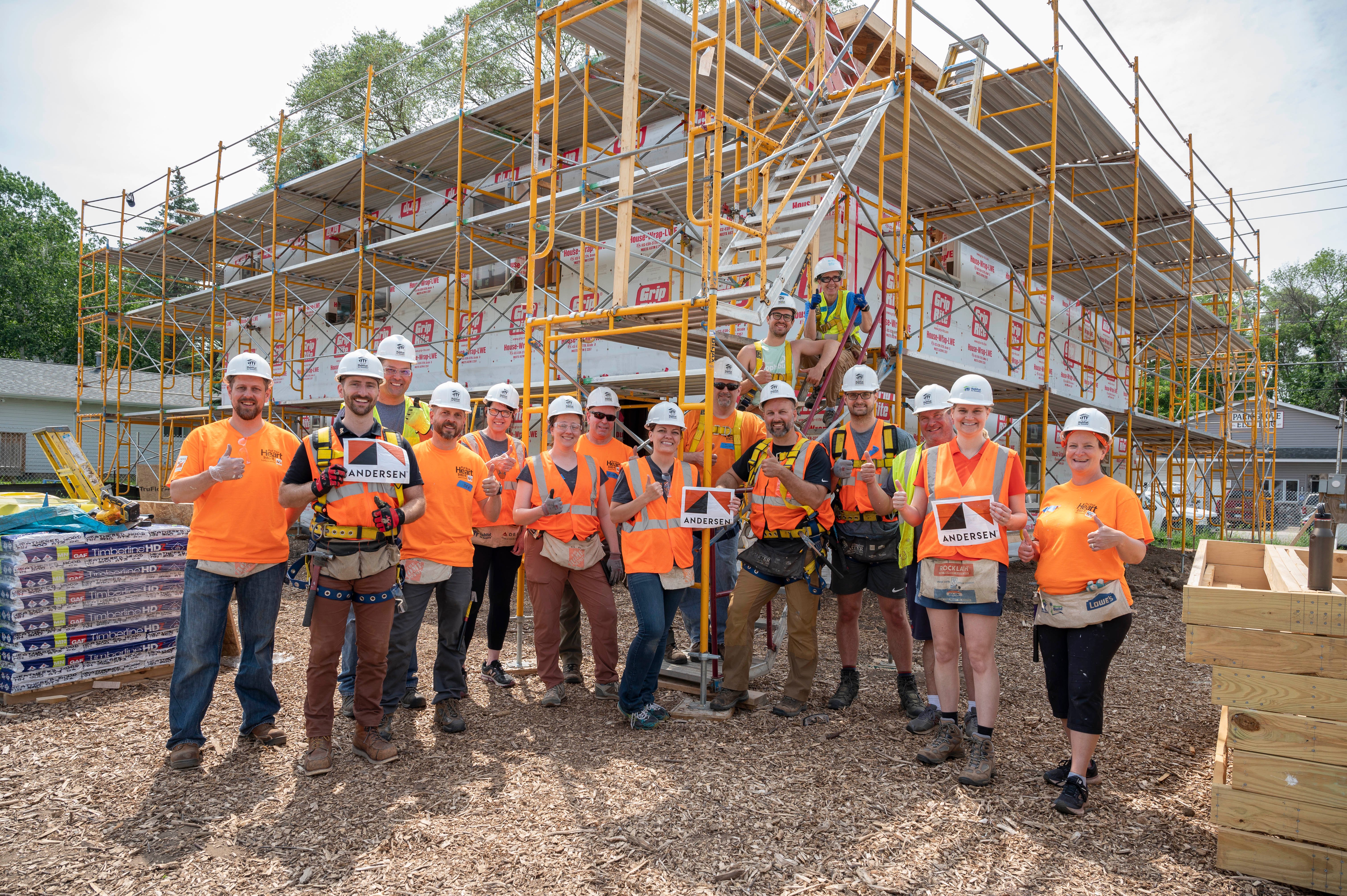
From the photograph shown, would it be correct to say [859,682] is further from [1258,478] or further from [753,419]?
[1258,478]

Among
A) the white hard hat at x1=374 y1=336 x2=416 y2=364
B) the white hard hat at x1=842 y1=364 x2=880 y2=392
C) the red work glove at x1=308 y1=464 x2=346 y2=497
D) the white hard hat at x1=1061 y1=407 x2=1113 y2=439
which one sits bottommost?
the red work glove at x1=308 y1=464 x2=346 y2=497

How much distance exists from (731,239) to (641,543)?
3.48 meters

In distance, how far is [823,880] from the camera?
10.1 ft

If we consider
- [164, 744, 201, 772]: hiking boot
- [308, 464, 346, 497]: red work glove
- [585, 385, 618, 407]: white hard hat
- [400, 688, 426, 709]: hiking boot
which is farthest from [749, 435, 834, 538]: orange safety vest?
[164, 744, 201, 772]: hiking boot

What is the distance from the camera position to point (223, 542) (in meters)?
4.17

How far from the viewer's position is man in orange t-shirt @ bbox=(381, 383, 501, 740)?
4496 millimetres

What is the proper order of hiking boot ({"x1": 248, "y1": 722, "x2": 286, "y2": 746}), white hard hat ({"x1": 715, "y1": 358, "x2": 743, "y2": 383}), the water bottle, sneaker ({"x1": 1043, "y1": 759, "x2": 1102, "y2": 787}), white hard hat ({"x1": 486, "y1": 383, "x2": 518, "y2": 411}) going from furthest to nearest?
1. white hard hat ({"x1": 715, "y1": 358, "x2": 743, "y2": 383})
2. white hard hat ({"x1": 486, "y1": 383, "x2": 518, "y2": 411})
3. hiking boot ({"x1": 248, "y1": 722, "x2": 286, "y2": 746})
4. sneaker ({"x1": 1043, "y1": 759, "x2": 1102, "y2": 787})
5. the water bottle

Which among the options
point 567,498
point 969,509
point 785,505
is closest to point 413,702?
point 567,498

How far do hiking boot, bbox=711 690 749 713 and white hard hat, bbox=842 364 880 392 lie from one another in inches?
79.7

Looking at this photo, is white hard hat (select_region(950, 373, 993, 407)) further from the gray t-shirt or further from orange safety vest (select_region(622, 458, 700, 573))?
the gray t-shirt

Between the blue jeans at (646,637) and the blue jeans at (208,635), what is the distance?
198 centimetres

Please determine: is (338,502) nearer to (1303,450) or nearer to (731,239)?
(731,239)

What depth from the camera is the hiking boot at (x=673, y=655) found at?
19.6ft

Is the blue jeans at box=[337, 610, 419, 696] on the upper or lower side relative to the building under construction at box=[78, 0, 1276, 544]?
lower
